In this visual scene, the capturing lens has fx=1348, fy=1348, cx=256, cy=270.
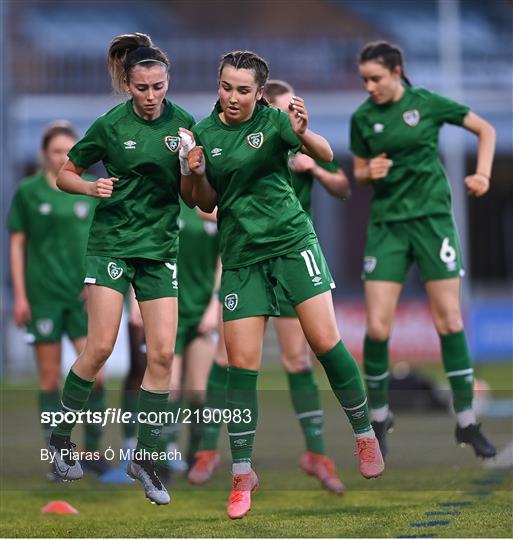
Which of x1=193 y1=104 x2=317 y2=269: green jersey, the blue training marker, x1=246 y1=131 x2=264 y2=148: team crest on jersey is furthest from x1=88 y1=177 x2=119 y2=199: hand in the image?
the blue training marker

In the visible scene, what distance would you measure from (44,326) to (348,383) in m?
3.00

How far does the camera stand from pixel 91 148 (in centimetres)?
673

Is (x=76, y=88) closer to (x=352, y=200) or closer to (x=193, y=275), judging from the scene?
(x=352, y=200)

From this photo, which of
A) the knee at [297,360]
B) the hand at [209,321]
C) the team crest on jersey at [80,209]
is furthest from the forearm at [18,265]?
the knee at [297,360]

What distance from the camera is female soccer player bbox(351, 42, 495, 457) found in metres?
7.98

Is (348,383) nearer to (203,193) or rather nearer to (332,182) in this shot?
(203,193)

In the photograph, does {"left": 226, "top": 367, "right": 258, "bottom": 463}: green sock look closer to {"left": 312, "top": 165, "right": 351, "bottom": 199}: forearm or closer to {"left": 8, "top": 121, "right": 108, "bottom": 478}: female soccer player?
{"left": 312, "top": 165, "right": 351, "bottom": 199}: forearm

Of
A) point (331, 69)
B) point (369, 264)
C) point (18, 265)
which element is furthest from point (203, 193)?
point (331, 69)

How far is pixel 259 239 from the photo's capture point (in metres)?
6.51

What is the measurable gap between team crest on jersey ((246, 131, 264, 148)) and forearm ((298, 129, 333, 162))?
206 mm

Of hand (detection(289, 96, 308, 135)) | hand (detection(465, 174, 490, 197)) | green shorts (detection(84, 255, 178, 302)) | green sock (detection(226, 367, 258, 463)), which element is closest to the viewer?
hand (detection(289, 96, 308, 135))

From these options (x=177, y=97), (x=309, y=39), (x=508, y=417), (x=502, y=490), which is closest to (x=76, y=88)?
(x=177, y=97)

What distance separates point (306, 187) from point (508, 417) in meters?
5.05

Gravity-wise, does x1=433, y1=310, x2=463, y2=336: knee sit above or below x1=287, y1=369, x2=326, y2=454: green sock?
above
